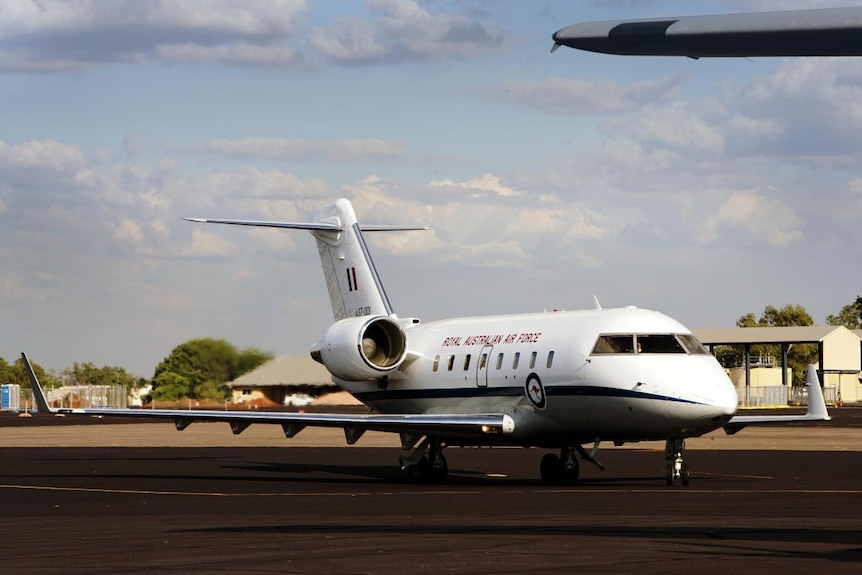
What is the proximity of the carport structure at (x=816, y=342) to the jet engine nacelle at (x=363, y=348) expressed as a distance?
3060 inches

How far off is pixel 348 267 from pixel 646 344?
439 inches

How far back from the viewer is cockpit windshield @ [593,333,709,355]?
2641cm

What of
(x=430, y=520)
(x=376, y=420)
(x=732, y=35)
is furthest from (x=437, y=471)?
(x=732, y=35)

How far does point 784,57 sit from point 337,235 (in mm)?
26044

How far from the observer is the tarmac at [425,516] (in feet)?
47.0

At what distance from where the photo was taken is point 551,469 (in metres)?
28.0

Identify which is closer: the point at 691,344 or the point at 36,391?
the point at 691,344

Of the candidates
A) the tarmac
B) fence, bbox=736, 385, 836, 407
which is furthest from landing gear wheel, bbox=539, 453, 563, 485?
fence, bbox=736, 385, 836, 407

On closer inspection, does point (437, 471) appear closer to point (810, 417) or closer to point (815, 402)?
point (810, 417)

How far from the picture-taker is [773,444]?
46844mm

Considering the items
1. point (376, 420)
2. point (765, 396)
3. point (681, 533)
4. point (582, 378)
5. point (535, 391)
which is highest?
point (765, 396)

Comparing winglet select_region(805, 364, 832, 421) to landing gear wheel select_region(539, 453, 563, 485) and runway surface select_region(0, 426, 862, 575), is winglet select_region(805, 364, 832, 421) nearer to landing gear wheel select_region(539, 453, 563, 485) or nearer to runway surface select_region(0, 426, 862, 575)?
runway surface select_region(0, 426, 862, 575)

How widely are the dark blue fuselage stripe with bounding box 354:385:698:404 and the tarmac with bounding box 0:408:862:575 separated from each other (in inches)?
65.5

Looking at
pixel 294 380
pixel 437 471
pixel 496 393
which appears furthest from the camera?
pixel 294 380
